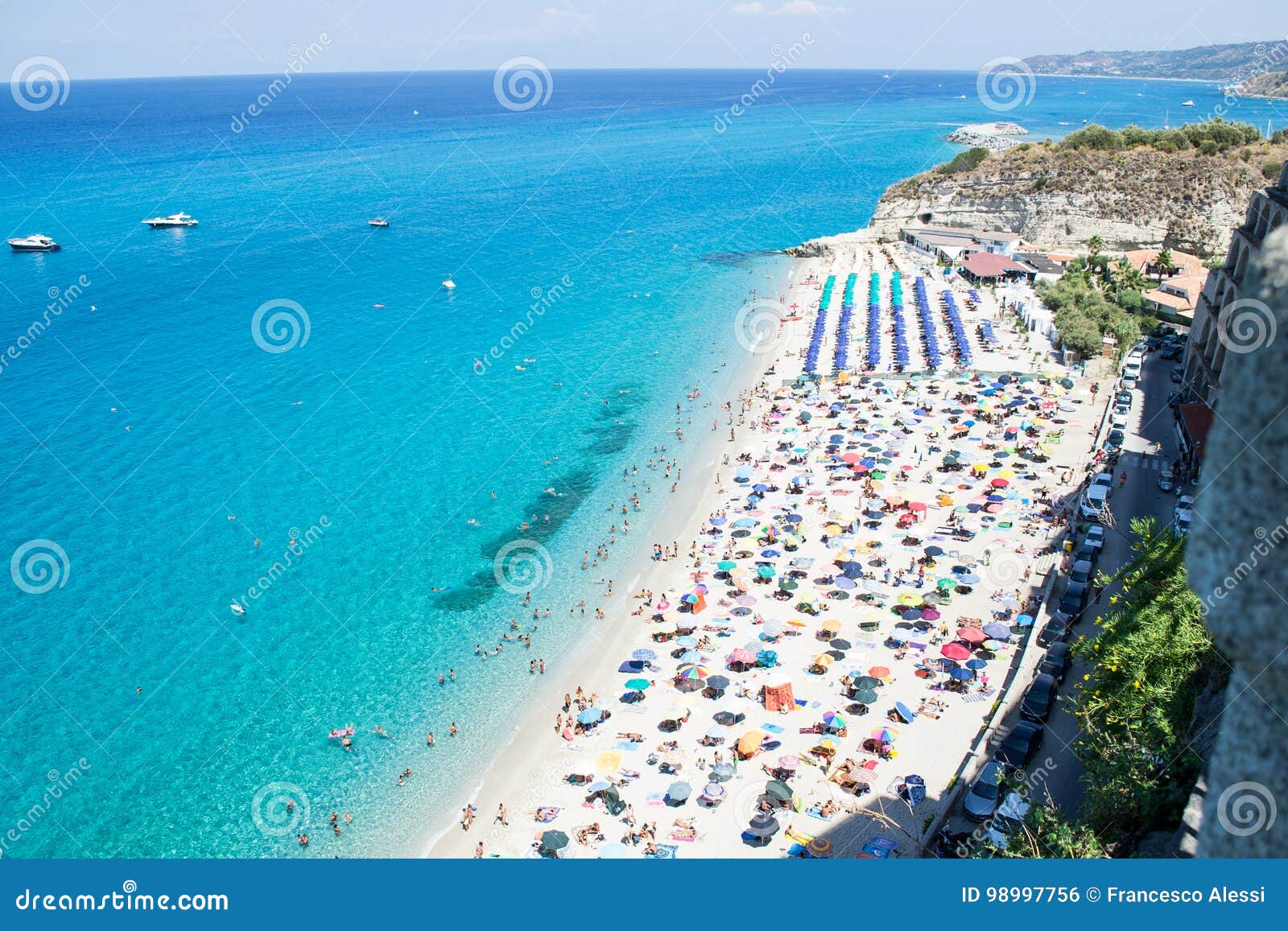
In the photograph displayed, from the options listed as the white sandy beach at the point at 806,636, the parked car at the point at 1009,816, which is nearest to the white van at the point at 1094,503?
the white sandy beach at the point at 806,636

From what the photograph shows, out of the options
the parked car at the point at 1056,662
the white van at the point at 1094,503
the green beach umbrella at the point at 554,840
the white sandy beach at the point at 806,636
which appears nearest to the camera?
the green beach umbrella at the point at 554,840

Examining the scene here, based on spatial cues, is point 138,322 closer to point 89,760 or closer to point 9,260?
point 9,260

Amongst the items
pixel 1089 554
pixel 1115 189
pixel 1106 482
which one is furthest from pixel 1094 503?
pixel 1115 189

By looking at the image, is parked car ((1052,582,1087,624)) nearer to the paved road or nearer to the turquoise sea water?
the paved road

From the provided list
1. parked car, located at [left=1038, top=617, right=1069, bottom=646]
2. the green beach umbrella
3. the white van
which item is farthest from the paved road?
the green beach umbrella

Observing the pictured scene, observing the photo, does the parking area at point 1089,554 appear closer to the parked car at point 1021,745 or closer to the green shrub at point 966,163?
the parked car at point 1021,745

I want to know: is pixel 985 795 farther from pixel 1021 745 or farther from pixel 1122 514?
pixel 1122 514
